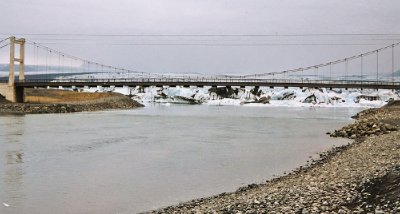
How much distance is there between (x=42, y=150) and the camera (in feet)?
65.4

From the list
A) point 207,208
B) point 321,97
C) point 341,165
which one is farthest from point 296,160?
point 321,97

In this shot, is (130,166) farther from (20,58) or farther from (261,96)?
(261,96)

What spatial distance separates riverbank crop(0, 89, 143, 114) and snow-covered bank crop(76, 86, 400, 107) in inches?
1128

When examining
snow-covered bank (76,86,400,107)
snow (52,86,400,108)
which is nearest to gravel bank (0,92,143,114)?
snow (52,86,400,108)

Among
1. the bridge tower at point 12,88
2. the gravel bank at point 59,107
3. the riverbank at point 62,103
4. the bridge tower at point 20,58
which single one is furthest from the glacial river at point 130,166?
the bridge tower at point 20,58

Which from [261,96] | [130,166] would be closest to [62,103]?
[130,166]

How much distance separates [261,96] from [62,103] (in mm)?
57570

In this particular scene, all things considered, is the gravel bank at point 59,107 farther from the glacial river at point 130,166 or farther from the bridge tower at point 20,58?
the glacial river at point 130,166

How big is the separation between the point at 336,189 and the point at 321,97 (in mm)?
92780

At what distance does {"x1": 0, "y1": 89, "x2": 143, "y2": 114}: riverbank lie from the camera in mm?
51434

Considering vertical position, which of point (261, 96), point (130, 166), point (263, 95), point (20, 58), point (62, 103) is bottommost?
point (130, 166)

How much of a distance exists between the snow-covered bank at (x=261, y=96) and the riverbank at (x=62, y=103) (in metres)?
28.6

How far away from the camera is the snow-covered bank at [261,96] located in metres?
98.6

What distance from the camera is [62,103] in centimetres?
5862
